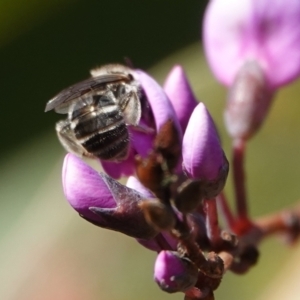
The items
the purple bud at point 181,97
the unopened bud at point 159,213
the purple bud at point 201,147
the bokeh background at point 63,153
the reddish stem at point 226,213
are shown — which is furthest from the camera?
the bokeh background at point 63,153

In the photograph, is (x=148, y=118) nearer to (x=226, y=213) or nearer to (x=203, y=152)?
(x=203, y=152)

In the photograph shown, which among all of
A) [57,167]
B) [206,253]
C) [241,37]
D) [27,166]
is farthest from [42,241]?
[206,253]

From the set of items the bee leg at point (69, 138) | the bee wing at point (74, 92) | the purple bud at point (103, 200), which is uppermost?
the bee wing at point (74, 92)

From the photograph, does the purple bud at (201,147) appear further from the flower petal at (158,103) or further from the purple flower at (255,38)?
the purple flower at (255,38)

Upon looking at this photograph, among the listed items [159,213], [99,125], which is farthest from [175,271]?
[99,125]

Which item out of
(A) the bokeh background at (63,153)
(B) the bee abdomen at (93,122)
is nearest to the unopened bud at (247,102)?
(B) the bee abdomen at (93,122)

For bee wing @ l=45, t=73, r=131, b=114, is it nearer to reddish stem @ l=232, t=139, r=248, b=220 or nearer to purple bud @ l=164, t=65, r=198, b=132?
purple bud @ l=164, t=65, r=198, b=132
